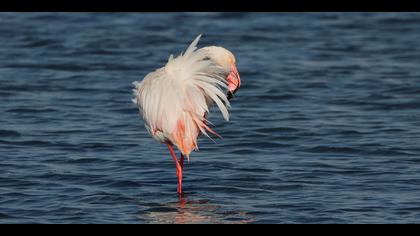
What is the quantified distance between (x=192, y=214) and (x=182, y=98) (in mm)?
886

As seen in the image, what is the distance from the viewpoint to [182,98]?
778cm

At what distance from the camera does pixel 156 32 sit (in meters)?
16.8

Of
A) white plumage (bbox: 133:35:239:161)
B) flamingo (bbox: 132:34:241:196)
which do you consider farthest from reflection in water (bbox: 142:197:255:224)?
white plumage (bbox: 133:35:239:161)

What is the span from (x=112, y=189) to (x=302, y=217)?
172cm

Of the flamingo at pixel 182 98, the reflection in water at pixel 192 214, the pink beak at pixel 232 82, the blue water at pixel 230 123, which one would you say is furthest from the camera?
the pink beak at pixel 232 82

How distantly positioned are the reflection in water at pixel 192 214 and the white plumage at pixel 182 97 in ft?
1.48

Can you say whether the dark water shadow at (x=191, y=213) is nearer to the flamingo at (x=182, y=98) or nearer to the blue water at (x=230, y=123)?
the blue water at (x=230, y=123)

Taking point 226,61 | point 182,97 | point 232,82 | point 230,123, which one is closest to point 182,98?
point 182,97

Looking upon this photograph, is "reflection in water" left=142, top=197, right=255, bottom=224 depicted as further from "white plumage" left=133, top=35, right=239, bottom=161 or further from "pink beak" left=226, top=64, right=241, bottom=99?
"pink beak" left=226, top=64, right=241, bottom=99

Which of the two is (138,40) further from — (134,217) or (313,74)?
(134,217)

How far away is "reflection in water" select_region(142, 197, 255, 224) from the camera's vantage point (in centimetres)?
→ 744

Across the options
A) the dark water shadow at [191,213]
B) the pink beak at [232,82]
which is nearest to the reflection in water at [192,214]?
the dark water shadow at [191,213]

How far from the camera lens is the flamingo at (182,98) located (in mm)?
7793
